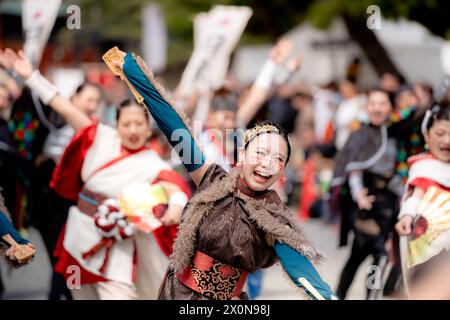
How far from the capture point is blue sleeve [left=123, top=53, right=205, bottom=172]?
→ 4918 millimetres

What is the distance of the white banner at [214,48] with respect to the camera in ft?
33.4

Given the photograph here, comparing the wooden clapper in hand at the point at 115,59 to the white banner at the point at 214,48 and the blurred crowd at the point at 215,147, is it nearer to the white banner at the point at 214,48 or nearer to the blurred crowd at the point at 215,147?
the blurred crowd at the point at 215,147

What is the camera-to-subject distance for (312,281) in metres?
4.53

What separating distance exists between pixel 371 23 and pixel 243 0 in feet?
39.8

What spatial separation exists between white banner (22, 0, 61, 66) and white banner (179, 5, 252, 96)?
2332 mm

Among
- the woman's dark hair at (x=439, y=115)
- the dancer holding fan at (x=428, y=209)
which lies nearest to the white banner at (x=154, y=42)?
the woman's dark hair at (x=439, y=115)

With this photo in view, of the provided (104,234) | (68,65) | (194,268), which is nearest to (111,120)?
(104,234)

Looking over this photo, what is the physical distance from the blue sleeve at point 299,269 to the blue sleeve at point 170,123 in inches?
23.4

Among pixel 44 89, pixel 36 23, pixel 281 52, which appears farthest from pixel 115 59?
pixel 36 23

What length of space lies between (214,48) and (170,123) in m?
5.46

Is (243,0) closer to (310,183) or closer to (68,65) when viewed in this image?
(310,183)

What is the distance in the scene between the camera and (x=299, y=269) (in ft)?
15.0

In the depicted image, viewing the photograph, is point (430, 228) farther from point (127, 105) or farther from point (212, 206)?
point (127, 105)

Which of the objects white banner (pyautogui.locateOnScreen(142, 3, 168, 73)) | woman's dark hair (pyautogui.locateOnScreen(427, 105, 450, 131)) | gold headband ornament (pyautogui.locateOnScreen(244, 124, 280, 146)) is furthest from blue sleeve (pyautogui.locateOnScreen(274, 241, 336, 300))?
white banner (pyautogui.locateOnScreen(142, 3, 168, 73))
